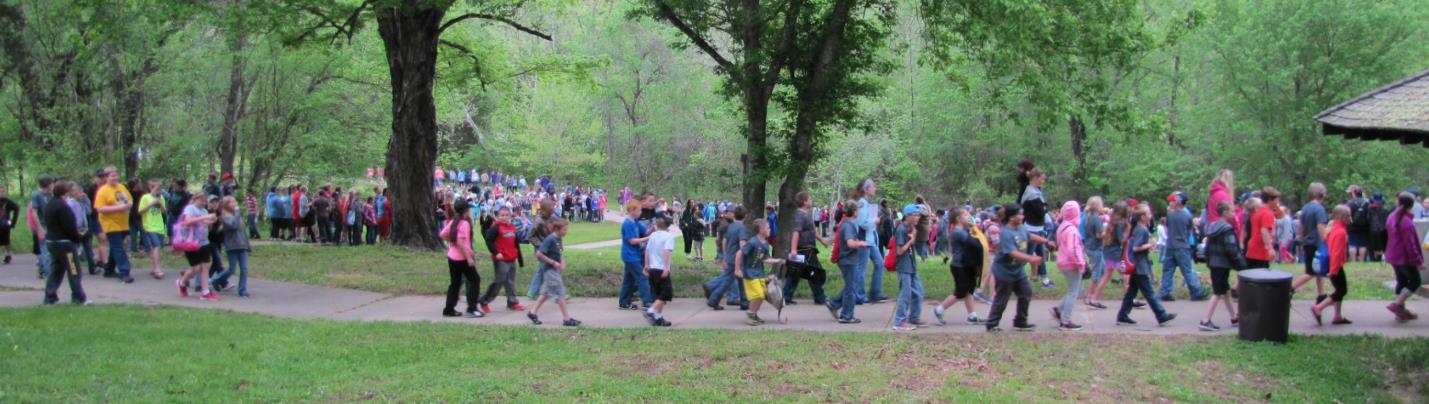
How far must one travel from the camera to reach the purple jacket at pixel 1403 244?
1031 centimetres

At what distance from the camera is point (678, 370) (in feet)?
27.9

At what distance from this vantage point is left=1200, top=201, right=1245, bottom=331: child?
34.2 ft

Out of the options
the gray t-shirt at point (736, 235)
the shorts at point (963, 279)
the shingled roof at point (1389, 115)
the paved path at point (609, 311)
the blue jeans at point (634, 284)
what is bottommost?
the paved path at point (609, 311)

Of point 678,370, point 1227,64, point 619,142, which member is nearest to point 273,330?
point 678,370

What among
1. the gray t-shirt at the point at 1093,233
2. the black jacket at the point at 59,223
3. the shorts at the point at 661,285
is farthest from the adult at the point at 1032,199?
the black jacket at the point at 59,223

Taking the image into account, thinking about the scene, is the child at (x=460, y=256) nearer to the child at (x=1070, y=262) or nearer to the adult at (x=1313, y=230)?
the child at (x=1070, y=262)

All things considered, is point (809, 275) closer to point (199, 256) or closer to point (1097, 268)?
Answer: point (1097, 268)

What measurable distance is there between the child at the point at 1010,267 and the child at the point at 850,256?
1.49 metres

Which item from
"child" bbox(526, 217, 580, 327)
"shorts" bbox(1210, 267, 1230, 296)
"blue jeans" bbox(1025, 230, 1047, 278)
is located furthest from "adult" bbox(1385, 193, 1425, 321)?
"child" bbox(526, 217, 580, 327)

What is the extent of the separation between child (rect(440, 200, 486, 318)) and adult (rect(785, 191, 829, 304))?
3.71 meters

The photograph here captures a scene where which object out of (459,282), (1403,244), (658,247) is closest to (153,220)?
(459,282)

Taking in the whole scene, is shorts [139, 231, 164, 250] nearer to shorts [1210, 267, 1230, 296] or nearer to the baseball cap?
the baseball cap

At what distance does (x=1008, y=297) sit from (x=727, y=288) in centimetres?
348

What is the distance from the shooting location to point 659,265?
38.5 ft
